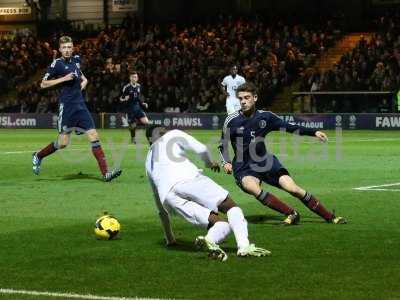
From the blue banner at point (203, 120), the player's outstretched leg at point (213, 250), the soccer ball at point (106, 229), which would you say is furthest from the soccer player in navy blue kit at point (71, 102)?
the blue banner at point (203, 120)

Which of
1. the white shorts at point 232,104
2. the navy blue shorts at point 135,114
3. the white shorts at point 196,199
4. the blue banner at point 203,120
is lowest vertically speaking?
the blue banner at point 203,120

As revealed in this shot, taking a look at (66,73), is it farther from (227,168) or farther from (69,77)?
(227,168)

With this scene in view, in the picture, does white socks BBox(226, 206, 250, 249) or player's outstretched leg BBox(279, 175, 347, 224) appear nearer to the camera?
white socks BBox(226, 206, 250, 249)

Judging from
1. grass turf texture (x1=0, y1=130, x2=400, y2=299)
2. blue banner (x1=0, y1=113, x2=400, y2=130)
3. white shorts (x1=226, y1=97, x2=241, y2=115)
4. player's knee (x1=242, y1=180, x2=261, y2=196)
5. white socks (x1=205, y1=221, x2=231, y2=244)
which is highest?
white socks (x1=205, y1=221, x2=231, y2=244)

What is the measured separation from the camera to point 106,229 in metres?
10.4

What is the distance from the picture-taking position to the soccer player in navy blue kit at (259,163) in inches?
459

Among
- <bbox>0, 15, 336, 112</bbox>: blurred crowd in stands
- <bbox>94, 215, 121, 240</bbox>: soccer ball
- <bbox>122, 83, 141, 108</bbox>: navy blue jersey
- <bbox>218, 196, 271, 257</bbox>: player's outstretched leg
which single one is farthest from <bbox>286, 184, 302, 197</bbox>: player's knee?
<bbox>0, 15, 336, 112</bbox>: blurred crowd in stands

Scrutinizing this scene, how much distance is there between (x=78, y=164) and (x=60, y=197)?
6.88 m

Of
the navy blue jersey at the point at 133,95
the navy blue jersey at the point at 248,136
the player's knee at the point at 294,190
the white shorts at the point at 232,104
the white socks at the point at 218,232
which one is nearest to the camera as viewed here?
the white socks at the point at 218,232

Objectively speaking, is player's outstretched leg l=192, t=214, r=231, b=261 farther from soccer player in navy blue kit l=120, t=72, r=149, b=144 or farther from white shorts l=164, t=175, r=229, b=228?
soccer player in navy blue kit l=120, t=72, r=149, b=144

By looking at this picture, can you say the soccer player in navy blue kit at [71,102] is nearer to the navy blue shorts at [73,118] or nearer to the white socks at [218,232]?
the navy blue shorts at [73,118]

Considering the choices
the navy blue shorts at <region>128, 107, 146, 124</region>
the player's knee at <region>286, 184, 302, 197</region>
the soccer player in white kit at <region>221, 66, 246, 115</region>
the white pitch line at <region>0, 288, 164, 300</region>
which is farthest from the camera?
the soccer player in white kit at <region>221, 66, 246, 115</region>

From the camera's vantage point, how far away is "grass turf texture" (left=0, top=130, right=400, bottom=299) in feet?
25.4

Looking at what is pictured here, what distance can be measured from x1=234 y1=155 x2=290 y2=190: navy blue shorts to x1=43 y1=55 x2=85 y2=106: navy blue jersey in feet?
22.5
